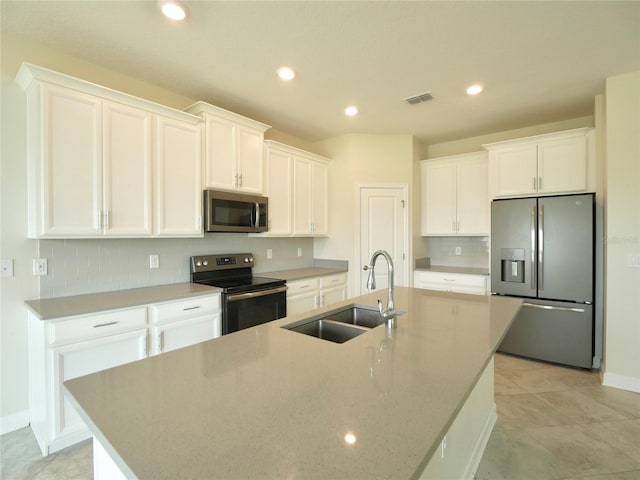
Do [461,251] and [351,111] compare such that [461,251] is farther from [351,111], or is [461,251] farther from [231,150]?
[231,150]

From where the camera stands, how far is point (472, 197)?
4094 mm

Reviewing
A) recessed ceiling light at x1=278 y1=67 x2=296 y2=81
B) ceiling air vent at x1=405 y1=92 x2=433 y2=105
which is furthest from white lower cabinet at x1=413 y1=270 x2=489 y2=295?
recessed ceiling light at x1=278 y1=67 x2=296 y2=81

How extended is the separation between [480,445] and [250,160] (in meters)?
3.03

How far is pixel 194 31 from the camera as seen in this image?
6.84 feet

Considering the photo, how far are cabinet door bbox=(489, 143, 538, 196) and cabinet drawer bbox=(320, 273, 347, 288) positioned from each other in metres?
2.11

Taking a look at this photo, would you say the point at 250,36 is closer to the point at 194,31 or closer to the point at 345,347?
the point at 194,31

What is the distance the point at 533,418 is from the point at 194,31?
364 cm

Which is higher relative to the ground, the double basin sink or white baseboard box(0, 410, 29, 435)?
the double basin sink

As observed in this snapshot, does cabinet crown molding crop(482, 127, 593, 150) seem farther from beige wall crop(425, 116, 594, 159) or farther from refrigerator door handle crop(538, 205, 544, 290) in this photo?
refrigerator door handle crop(538, 205, 544, 290)

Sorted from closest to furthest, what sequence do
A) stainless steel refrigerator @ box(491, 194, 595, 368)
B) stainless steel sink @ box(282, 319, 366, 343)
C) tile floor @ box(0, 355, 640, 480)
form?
stainless steel sink @ box(282, 319, 366, 343)
tile floor @ box(0, 355, 640, 480)
stainless steel refrigerator @ box(491, 194, 595, 368)

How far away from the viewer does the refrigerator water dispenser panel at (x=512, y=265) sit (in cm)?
333

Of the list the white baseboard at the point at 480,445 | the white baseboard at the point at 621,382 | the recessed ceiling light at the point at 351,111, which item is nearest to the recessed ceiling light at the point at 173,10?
the recessed ceiling light at the point at 351,111

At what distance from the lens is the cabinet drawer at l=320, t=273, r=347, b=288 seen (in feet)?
12.7

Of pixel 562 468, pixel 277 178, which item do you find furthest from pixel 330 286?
pixel 562 468
